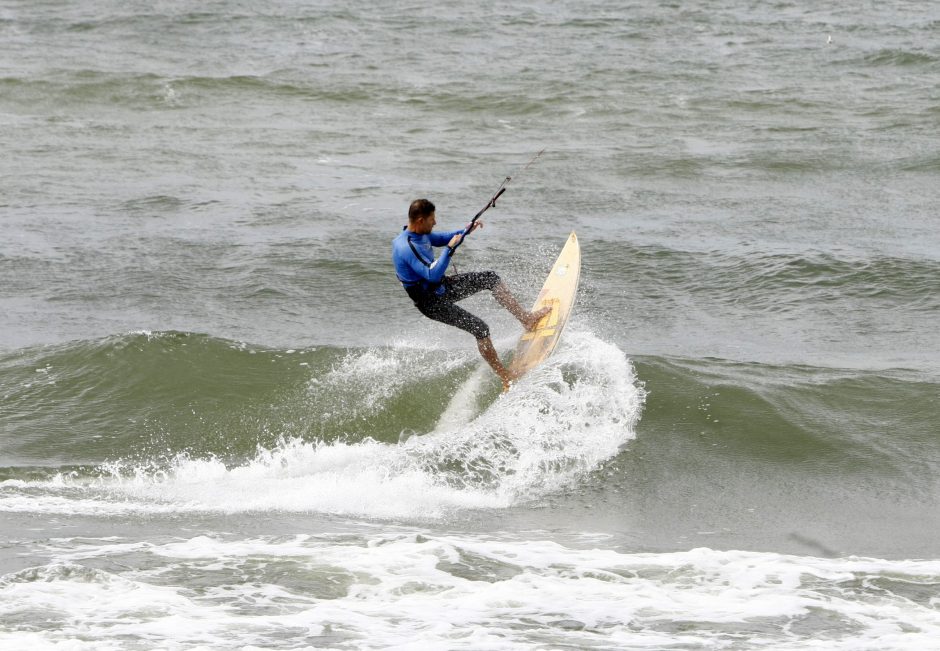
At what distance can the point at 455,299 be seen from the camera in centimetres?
1020

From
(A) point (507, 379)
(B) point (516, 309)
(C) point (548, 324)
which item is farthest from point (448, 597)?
(C) point (548, 324)

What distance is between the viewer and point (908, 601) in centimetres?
645

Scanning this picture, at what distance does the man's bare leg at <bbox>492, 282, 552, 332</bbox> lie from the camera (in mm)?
10336

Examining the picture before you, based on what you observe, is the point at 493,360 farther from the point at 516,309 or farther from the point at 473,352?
the point at 473,352

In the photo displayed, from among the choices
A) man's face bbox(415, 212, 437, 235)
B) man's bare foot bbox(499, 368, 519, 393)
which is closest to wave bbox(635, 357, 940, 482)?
man's bare foot bbox(499, 368, 519, 393)

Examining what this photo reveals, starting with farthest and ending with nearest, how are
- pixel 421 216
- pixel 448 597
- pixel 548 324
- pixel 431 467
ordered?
pixel 548 324, pixel 421 216, pixel 431 467, pixel 448 597

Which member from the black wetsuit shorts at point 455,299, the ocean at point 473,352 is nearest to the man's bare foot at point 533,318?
the ocean at point 473,352

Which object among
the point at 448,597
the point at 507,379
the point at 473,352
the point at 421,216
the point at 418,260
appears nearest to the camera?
the point at 448,597

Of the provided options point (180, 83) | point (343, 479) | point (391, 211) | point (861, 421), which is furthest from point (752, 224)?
point (180, 83)

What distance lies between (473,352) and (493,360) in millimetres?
1502

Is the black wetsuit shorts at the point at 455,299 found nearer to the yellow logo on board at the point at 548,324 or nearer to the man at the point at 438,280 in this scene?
the man at the point at 438,280

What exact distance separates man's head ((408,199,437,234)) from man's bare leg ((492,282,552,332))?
1096 millimetres

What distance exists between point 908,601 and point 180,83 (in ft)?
67.8

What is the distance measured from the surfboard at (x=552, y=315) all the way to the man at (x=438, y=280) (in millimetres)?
216
